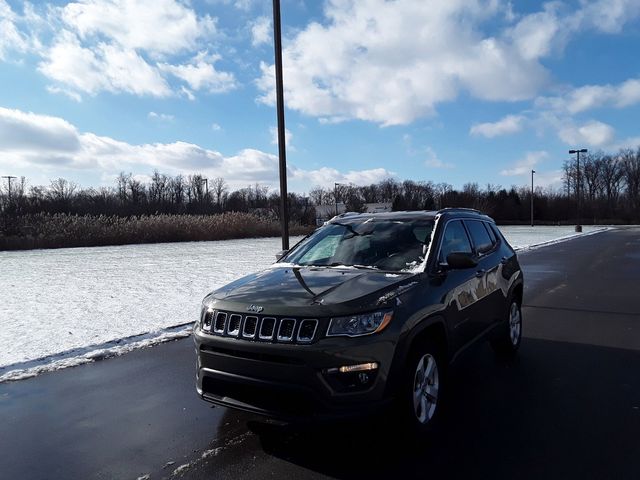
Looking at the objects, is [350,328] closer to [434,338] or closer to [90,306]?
[434,338]

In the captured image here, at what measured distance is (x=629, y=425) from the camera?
13.1 feet

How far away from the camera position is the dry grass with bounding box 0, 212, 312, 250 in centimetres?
2916

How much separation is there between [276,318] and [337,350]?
1.60 feet

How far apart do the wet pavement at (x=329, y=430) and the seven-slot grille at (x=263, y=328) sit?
2.04 feet

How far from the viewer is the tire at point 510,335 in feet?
18.8

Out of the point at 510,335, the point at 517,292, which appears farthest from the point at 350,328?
the point at 517,292

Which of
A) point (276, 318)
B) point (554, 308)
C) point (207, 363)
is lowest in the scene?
point (554, 308)

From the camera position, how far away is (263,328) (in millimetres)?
3396

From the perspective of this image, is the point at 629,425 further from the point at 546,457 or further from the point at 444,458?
the point at 444,458

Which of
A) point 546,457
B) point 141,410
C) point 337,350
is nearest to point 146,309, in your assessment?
point 141,410

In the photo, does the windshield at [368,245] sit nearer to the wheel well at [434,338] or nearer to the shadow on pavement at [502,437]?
the wheel well at [434,338]

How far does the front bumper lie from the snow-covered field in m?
3.68

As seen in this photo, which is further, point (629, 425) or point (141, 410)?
point (141, 410)

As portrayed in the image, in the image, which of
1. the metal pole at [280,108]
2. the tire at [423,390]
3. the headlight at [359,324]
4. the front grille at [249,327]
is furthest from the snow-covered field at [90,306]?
the tire at [423,390]
